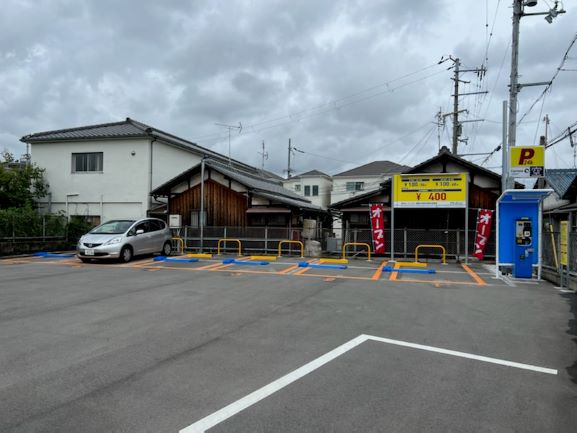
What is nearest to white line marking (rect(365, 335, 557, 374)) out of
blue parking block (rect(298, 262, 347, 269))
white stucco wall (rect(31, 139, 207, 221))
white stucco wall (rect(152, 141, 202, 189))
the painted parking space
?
the painted parking space

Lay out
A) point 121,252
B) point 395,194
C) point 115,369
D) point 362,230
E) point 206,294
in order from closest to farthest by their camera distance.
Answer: point 115,369, point 206,294, point 121,252, point 395,194, point 362,230

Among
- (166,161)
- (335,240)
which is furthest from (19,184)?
(335,240)

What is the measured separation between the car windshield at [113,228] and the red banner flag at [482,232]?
14212 millimetres

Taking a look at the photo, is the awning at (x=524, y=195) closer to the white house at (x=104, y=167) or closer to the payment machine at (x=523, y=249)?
the payment machine at (x=523, y=249)

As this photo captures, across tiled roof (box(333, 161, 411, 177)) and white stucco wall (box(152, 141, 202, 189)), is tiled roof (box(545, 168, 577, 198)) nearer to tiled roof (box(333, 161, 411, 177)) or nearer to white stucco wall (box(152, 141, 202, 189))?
tiled roof (box(333, 161, 411, 177))

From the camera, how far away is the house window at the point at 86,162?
2292 cm

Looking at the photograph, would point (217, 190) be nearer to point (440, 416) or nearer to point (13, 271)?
point (13, 271)

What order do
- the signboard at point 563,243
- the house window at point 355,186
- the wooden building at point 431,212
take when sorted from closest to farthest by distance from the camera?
the signboard at point 563,243, the wooden building at point 431,212, the house window at point 355,186

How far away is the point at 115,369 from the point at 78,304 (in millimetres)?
3732

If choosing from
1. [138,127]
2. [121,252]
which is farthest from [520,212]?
[138,127]

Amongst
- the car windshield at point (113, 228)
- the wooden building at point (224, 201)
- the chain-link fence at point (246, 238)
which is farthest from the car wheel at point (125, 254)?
the wooden building at point (224, 201)

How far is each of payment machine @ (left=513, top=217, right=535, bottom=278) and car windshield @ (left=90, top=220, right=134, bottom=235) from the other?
13199 millimetres

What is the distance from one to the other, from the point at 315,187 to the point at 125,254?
31.6 m

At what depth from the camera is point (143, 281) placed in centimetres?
999
